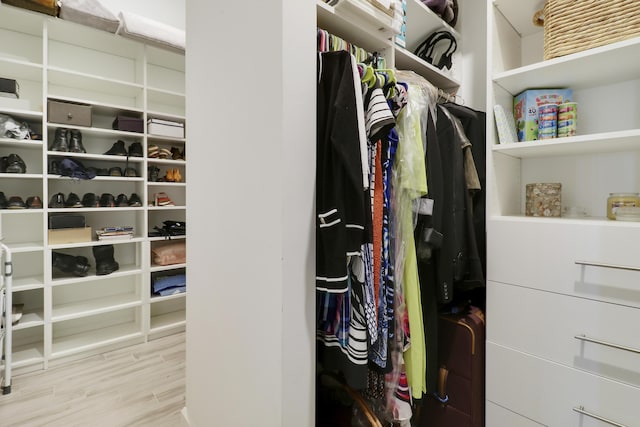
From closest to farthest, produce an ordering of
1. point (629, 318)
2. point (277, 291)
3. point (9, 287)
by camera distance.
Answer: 1. point (277, 291)
2. point (629, 318)
3. point (9, 287)

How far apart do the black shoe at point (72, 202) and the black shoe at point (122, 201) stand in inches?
9.3

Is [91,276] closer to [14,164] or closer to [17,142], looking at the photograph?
[14,164]

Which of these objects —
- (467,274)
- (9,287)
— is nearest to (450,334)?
(467,274)

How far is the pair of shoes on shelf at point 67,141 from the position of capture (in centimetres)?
209

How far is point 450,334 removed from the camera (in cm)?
132

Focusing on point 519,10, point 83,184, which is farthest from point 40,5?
point 519,10

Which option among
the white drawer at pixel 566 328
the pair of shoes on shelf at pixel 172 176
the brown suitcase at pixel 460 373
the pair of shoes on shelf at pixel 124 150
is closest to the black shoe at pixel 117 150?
the pair of shoes on shelf at pixel 124 150

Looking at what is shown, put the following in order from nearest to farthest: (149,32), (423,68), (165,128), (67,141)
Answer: (423,68)
(67,141)
(149,32)
(165,128)

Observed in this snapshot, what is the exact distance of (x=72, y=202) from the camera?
2129 millimetres

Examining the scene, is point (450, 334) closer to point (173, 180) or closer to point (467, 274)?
point (467, 274)

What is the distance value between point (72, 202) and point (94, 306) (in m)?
0.82

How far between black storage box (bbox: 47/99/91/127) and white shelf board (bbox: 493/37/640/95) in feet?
8.52

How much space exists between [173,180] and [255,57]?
207 centimetres

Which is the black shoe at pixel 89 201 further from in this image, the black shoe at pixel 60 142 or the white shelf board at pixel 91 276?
the white shelf board at pixel 91 276
